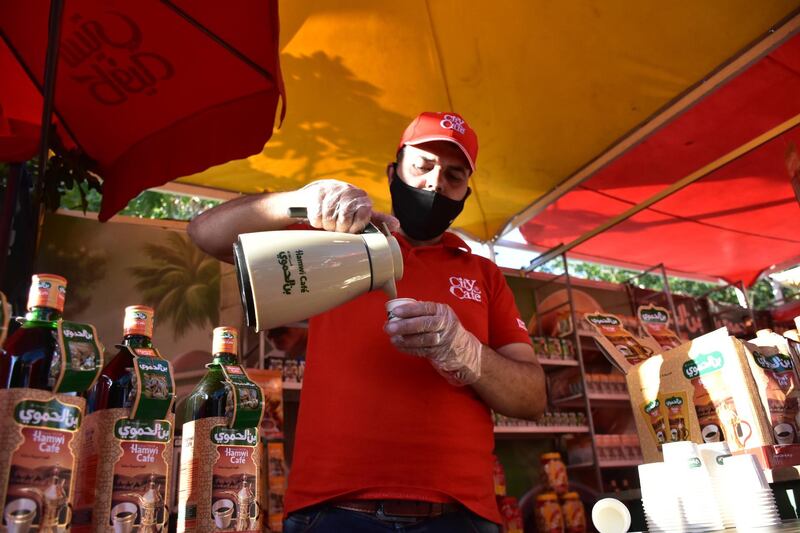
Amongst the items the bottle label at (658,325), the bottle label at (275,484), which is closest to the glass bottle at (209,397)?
the bottle label at (658,325)

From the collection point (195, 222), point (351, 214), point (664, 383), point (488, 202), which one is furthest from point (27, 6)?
point (488, 202)

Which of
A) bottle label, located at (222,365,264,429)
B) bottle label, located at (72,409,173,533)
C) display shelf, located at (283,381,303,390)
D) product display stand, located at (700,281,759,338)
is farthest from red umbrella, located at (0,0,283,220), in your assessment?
product display stand, located at (700,281,759,338)

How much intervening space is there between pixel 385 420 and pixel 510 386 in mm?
313

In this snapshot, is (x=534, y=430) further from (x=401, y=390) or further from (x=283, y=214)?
(x=283, y=214)

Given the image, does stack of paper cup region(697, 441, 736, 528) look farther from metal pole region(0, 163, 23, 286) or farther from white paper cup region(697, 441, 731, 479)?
metal pole region(0, 163, 23, 286)

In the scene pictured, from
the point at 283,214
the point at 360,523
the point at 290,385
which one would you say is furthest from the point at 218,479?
the point at 290,385

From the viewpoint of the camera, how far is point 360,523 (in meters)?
1.16

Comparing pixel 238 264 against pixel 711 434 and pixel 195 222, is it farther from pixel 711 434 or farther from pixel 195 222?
pixel 711 434

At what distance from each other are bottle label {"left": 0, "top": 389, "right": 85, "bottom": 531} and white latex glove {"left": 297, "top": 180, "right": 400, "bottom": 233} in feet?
1.51

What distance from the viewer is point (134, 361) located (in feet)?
2.63

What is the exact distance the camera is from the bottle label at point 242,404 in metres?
0.87

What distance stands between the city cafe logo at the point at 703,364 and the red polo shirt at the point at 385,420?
1.86 feet

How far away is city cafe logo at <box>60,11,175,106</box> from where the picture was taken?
1.76 meters

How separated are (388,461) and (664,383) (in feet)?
2.79
